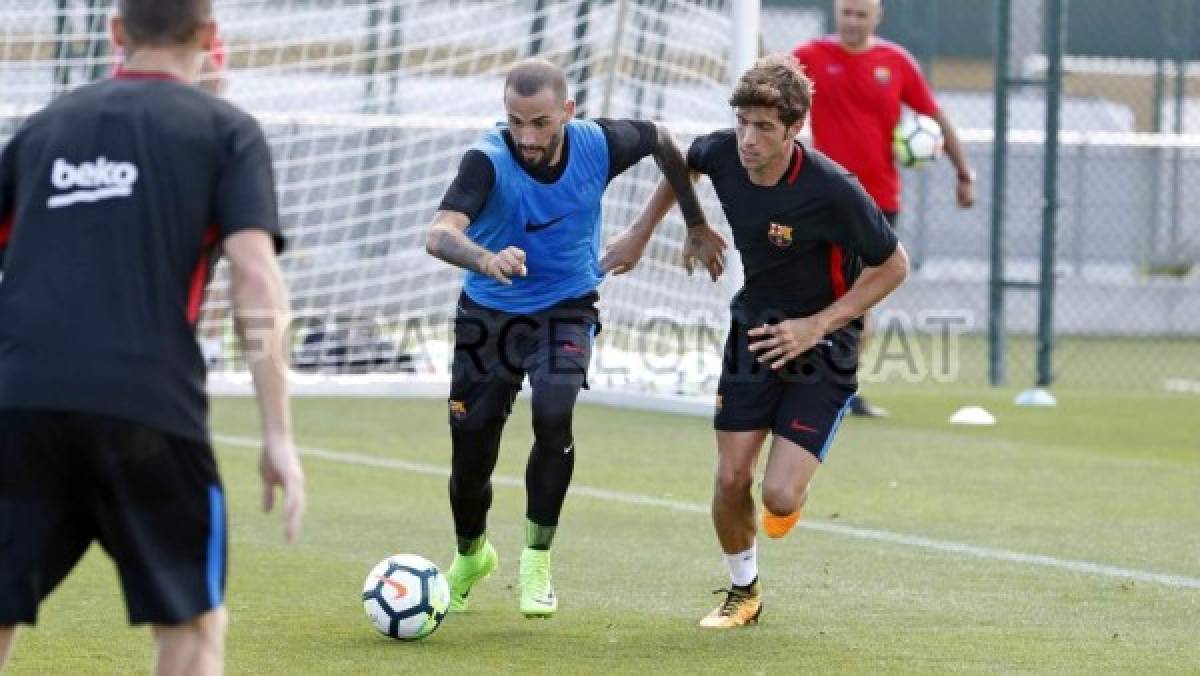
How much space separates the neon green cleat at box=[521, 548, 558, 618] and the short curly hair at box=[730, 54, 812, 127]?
5.08 feet

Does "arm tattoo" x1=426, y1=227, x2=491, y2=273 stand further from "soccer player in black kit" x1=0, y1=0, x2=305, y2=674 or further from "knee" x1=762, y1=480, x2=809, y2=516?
"soccer player in black kit" x1=0, y1=0, x2=305, y2=674

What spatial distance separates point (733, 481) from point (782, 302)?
2.04 feet

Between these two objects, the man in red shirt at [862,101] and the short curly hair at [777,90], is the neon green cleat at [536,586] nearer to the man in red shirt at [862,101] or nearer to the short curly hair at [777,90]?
the short curly hair at [777,90]

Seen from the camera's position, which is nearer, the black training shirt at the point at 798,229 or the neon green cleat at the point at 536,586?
the neon green cleat at the point at 536,586

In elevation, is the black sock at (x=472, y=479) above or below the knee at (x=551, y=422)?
below

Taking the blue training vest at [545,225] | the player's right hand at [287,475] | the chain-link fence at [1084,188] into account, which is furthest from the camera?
the chain-link fence at [1084,188]

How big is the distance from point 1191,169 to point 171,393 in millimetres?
20618

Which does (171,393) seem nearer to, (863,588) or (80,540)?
(80,540)

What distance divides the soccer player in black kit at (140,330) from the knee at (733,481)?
3004mm

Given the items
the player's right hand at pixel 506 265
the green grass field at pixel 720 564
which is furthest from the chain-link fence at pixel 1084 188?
the player's right hand at pixel 506 265

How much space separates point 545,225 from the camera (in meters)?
7.33

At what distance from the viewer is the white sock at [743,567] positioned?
6914 mm

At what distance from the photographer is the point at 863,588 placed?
7531 millimetres

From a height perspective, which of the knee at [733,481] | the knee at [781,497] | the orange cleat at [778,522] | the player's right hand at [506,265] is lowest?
the orange cleat at [778,522]
